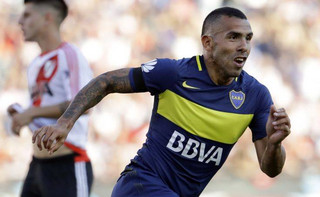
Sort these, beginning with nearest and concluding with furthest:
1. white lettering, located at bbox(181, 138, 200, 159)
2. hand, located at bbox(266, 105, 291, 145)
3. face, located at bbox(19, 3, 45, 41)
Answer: hand, located at bbox(266, 105, 291, 145)
white lettering, located at bbox(181, 138, 200, 159)
face, located at bbox(19, 3, 45, 41)

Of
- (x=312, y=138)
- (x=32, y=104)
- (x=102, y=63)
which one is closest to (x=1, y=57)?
(x=102, y=63)

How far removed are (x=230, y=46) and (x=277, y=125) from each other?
679mm

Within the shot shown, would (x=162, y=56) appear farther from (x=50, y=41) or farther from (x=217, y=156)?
(x=217, y=156)

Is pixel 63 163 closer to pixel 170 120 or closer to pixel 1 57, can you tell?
pixel 170 120

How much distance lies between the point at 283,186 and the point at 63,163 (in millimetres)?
6323

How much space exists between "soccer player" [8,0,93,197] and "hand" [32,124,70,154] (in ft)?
4.96

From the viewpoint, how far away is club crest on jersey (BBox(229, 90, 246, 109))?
13.7 ft

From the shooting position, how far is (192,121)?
4086mm

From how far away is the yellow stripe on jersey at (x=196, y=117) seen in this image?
4082 millimetres

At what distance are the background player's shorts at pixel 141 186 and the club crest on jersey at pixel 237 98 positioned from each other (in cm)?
70

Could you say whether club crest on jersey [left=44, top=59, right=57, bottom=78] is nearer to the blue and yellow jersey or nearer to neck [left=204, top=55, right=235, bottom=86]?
the blue and yellow jersey

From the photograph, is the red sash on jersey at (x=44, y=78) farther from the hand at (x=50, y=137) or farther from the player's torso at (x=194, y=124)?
Result: the hand at (x=50, y=137)

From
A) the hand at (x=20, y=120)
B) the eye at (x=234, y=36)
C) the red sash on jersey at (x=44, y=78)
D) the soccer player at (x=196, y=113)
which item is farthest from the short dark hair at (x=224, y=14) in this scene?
the hand at (x=20, y=120)

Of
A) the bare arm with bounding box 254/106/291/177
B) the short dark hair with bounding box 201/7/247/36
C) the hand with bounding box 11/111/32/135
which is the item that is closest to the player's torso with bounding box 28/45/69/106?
the hand with bounding box 11/111/32/135
